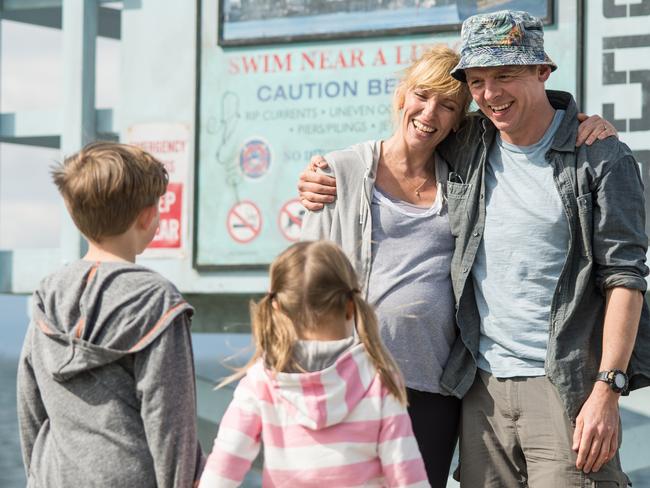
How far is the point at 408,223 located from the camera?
8.09 ft

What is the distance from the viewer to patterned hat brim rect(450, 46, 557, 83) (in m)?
2.31

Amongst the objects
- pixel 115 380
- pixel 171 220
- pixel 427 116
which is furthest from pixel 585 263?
pixel 171 220

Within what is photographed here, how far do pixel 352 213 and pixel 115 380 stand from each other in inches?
27.7

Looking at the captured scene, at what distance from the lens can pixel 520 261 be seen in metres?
2.35

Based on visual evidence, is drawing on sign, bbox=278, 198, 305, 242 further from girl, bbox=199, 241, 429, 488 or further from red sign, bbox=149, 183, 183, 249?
girl, bbox=199, 241, 429, 488

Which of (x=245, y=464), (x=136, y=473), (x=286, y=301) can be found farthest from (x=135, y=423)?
(x=286, y=301)

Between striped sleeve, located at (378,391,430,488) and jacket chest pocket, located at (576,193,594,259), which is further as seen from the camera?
jacket chest pocket, located at (576,193,594,259)

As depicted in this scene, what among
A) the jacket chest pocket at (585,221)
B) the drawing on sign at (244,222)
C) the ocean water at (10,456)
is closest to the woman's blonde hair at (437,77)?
the jacket chest pocket at (585,221)

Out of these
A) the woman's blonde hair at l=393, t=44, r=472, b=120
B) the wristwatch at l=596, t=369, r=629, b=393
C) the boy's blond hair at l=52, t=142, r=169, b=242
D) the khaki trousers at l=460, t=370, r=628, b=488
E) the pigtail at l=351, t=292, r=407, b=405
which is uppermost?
the woman's blonde hair at l=393, t=44, r=472, b=120

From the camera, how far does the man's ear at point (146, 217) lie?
2090mm

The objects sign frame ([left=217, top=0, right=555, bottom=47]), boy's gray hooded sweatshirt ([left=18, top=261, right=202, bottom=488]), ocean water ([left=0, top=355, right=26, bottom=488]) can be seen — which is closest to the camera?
boy's gray hooded sweatshirt ([left=18, top=261, right=202, bottom=488])

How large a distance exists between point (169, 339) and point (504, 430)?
32.0 inches

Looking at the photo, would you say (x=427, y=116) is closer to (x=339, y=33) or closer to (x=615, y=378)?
(x=615, y=378)

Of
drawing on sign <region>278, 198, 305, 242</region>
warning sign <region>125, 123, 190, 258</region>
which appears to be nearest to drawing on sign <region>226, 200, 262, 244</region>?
drawing on sign <region>278, 198, 305, 242</region>
